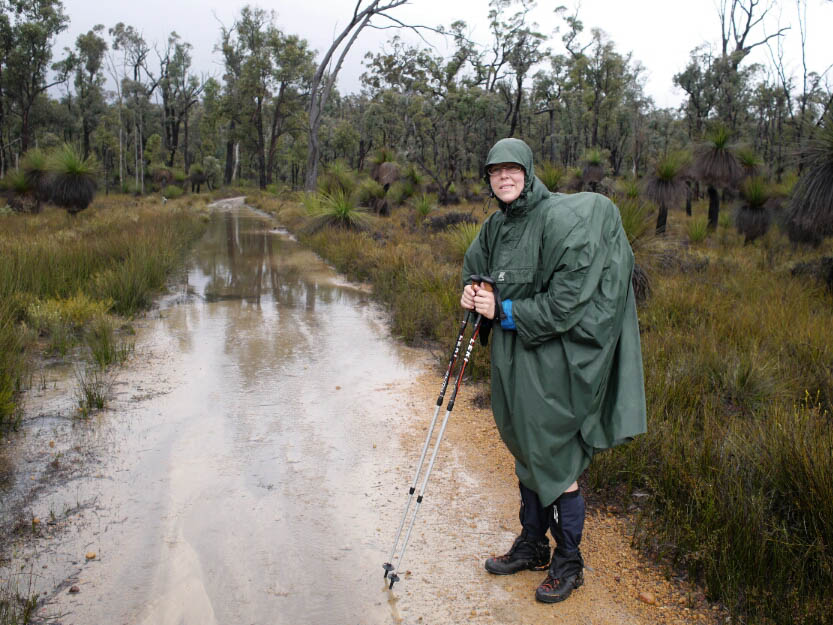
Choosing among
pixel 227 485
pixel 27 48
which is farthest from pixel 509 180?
pixel 27 48

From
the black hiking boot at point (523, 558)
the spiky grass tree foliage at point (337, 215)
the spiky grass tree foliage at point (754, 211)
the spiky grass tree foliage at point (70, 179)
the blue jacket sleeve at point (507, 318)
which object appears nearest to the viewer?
the blue jacket sleeve at point (507, 318)

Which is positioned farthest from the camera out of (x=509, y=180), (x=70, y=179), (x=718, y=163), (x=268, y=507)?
(x=70, y=179)

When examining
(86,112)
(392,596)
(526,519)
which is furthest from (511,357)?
(86,112)

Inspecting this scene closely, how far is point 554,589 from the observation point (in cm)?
267

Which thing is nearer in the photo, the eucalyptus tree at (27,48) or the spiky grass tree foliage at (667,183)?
the spiky grass tree foliage at (667,183)

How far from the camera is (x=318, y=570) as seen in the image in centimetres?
294

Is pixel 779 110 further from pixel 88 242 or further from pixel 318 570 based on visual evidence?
pixel 318 570

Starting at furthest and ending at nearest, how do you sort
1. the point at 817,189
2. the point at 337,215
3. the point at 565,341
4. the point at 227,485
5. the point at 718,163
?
the point at 337,215 → the point at 718,163 → the point at 817,189 → the point at 227,485 → the point at 565,341

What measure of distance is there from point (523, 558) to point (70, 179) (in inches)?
726

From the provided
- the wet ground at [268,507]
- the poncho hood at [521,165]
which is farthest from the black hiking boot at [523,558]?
the poncho hood at [521,165]

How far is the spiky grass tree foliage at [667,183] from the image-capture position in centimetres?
1481

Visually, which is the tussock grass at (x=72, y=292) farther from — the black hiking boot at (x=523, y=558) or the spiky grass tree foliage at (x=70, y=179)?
the spiky grass tree foliage at (x=70, y=179)

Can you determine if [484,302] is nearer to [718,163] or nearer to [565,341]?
[565,341]

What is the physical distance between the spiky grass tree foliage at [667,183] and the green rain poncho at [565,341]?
13.4 m
